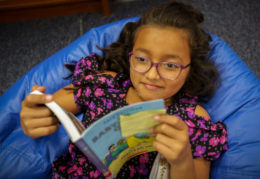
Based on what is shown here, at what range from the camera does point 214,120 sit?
1015 mm

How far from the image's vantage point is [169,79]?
2.48ft

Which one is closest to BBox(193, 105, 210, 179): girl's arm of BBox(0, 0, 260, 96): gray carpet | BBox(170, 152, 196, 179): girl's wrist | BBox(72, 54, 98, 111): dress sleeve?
BBox(170, 152, 196, 179): girl's wrist

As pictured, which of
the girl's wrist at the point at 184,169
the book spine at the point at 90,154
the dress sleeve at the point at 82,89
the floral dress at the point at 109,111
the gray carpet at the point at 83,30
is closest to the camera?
the book spine at the point at 90,154

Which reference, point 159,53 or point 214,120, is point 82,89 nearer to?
point 159,53

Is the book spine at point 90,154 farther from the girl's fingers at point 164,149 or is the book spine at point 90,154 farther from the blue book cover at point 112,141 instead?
the girl's fingers at point 164,149

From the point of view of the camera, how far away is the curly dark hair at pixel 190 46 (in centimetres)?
81

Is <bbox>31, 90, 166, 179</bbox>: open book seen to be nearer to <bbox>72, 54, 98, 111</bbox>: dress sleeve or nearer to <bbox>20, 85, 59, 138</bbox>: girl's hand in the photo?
<bbox>20, 85, 59, 138</bbox>: girl's hand

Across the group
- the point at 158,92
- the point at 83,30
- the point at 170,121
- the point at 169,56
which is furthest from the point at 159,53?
the point at 83,30

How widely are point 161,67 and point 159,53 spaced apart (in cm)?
5

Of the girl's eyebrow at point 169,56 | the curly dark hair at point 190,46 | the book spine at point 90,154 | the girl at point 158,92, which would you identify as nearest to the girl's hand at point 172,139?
the girl at point 158,92

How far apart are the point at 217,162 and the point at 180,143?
1.55 feet

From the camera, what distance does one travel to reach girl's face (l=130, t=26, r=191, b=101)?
2.41ft

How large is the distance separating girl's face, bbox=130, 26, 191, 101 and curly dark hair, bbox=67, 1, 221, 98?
42 mm

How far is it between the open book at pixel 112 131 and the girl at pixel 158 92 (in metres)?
0.04
